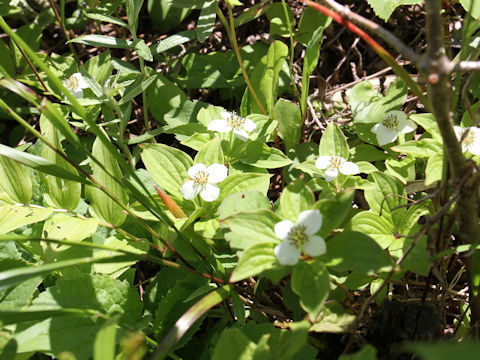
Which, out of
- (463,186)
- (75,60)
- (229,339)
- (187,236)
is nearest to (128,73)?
(75,60)

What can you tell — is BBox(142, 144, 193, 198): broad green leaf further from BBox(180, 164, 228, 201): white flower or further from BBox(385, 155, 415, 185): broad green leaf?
BBox(385, 155, 415, 185): broad green leaf

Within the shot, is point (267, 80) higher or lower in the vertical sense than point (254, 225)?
higher

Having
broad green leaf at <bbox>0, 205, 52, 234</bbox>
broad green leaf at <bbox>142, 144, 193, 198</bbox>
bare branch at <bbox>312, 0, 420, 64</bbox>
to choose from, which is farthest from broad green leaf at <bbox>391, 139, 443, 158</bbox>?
broad green leaf at <bbox>0, 205, 52, 234</bbox>

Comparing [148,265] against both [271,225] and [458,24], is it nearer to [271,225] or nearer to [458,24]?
[271,225]

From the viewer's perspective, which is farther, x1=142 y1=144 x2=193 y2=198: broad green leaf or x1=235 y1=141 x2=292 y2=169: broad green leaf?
x1=235 y1=141 x2=292 y2=169: broad green leaf

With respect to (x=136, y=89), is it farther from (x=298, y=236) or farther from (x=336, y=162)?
(x=298, y=236)

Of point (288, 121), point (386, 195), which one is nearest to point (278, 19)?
point (288, 121)
